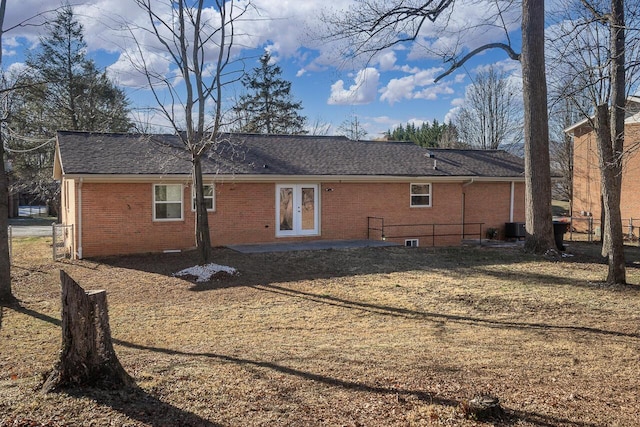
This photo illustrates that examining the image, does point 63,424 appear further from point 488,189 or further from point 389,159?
point 488,189

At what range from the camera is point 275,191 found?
17391mm

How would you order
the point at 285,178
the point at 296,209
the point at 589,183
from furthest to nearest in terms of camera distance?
the point at 589,183, the point at 296,209, the point at 285,178

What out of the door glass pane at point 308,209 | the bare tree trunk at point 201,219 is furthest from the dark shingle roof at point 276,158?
the bare tree trunk at point 201,219

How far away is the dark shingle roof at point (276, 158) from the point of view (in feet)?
50.1

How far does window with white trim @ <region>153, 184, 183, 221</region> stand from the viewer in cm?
1573

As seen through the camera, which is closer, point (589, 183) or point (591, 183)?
point (591, 183)

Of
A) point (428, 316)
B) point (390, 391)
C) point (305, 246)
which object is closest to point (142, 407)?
point (390, 391)

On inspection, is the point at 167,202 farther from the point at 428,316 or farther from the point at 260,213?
the point at 428,316

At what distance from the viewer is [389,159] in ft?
66.6

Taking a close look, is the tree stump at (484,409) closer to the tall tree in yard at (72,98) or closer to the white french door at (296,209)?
the white french door at (296,209)

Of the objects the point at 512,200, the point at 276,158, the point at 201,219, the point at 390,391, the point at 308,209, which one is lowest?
the point at 390,391

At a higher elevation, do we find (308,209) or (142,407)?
(308,209)

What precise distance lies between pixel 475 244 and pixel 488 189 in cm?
306

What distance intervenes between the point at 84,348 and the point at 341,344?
132 inches
